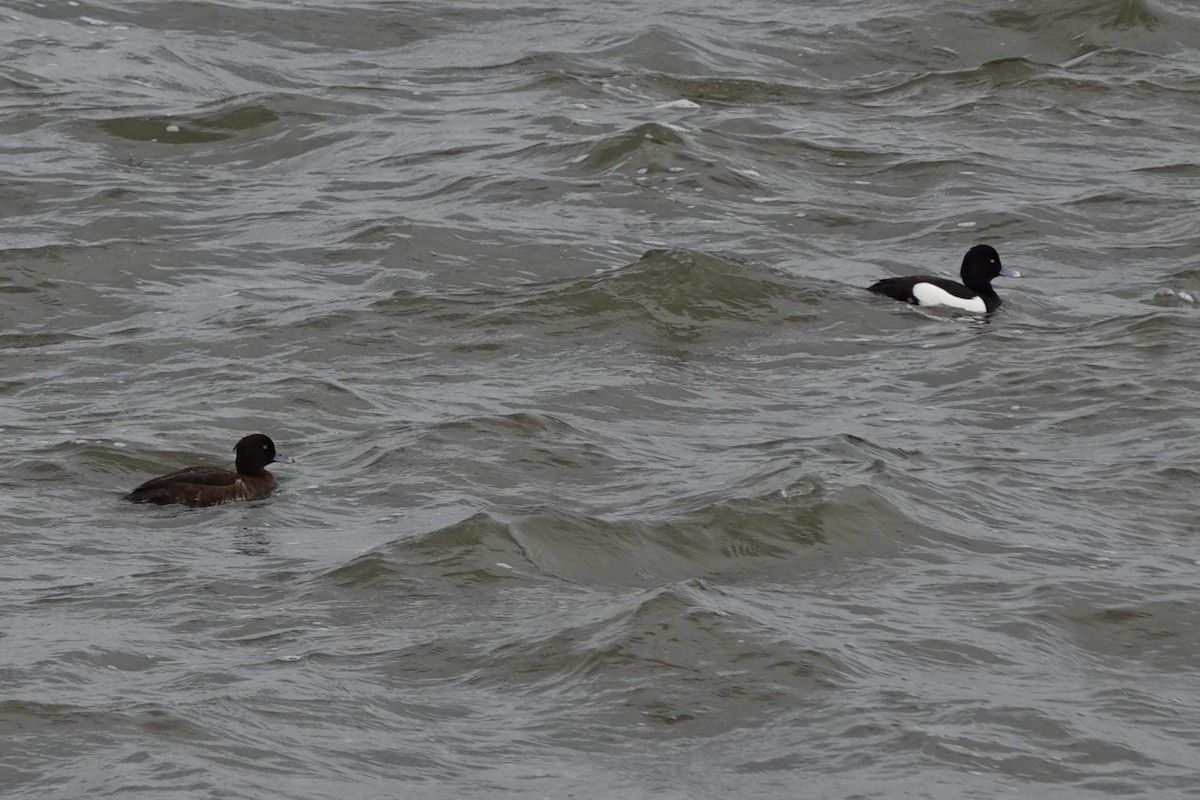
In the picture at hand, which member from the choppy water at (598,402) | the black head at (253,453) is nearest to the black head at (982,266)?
the choppy water at (598,402)

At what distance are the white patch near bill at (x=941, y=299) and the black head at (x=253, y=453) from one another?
15.3ft

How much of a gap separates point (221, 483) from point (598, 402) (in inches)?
98.9

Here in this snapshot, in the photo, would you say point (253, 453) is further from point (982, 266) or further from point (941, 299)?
point (982, 266)

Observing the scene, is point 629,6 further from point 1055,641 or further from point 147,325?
point 1055,641

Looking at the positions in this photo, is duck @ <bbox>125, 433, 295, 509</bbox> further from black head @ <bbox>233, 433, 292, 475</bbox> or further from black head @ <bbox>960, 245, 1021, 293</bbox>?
black head @ <bbox>960, 245, 1021, 293</bbox>

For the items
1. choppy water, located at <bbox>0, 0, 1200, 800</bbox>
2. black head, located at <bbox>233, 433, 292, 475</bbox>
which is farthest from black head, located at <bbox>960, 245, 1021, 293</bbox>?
black head, located at <bbox>233, 433, 292, 475</bbox>

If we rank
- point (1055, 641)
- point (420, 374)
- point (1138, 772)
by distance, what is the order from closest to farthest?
point (1138, 772)
point (1055, 641)
point (420, 374)

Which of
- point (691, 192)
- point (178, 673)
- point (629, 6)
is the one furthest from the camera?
point (629, 6)

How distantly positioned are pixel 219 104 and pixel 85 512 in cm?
856

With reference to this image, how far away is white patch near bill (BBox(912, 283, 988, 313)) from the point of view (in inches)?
522

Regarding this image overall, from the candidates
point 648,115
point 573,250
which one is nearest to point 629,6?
point 648,115

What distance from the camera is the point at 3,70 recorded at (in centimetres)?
1905

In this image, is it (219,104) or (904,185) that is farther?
(219,104)

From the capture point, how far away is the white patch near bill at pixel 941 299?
13.3 meters
